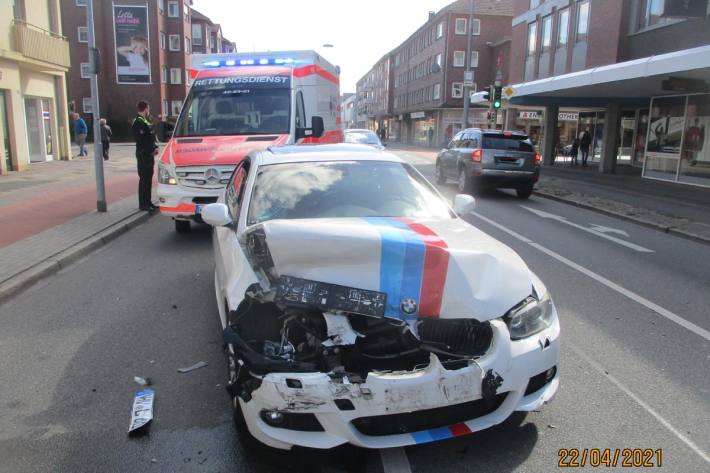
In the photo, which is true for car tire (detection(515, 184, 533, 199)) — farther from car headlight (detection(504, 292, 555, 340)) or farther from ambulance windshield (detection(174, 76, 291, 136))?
car headlight (detection(504, 292, 555, 340))

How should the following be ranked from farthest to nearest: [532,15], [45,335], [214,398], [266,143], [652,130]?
[532,15] < [652,130] < [266,143] < [45,335] < [214,398]

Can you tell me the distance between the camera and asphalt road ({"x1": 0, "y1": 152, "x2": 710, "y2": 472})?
315cm

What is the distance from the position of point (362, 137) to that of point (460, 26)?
41724 mm

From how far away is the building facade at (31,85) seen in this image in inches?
739

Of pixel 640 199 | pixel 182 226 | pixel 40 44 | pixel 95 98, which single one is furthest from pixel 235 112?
pixel 40 44

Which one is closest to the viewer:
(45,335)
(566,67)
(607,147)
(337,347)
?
(337,347)

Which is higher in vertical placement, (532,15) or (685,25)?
(532,15)

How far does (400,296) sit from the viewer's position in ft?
10.1

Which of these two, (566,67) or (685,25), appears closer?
(685,25)

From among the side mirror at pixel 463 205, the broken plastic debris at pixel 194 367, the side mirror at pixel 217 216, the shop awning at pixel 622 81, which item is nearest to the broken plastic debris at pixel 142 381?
the broken plastic debris at pixel 194 367

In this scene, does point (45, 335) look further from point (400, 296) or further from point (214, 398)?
point (400, 296)

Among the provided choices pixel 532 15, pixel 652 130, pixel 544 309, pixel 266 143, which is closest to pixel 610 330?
pixel 544 309

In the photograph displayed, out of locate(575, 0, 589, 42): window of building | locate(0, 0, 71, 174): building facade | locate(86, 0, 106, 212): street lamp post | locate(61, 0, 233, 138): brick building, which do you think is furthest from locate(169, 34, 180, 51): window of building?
locate(86, 0, 106, 212): street lamp post

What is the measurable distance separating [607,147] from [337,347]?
80.8 feet
